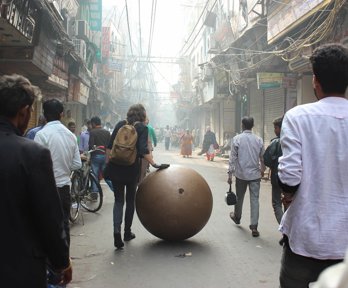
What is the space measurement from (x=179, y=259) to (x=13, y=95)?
3802 millimetres

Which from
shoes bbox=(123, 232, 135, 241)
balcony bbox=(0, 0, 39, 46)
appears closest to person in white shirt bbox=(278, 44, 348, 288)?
shoes bbox=(123, 232, 135, 241)

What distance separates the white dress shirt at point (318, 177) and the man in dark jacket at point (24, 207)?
119 centimetres

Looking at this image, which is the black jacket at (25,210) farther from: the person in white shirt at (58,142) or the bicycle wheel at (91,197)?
the bicycle wheel at (91,197)

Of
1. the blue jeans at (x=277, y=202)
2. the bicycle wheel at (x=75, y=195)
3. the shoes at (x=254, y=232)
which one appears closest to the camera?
the blue jeans at (x=277, y=202)

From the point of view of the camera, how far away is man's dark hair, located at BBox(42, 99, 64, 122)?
187 inches

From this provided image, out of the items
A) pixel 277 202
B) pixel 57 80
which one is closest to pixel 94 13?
pixel 57 80

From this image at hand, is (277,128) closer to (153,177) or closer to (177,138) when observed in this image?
(153,177)

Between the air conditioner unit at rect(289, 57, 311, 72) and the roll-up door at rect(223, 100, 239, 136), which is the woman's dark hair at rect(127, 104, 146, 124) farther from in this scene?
the roll-up door at rect(223, 100, 239, 136)

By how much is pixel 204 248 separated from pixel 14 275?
425 centimetres

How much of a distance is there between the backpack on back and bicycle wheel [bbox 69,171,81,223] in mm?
2206

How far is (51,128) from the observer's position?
187 inches


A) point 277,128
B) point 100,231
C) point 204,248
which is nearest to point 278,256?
point 204,248

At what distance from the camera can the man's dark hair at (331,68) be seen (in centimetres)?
241

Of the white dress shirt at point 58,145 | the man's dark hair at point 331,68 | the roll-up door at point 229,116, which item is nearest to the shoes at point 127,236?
the white dress shirt at point 58,145
